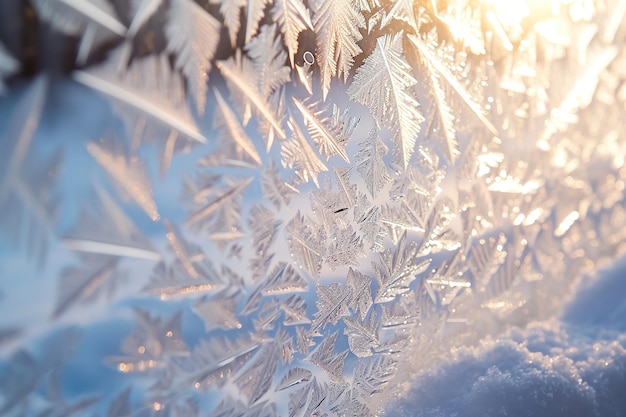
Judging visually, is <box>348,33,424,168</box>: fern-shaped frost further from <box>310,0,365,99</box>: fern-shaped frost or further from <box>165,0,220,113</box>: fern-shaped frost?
<box>165,0,220,113</box>: fern-shaped frost

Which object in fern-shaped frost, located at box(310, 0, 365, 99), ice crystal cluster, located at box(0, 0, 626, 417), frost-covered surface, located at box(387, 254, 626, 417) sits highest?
fern-shaped frost, located at box(310, 0, 365, 99)

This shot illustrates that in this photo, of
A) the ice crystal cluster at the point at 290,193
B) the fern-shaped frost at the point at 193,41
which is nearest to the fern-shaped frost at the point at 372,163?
the ice crystal cluster at the point at 290,193

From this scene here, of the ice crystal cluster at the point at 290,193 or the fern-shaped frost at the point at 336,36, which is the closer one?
the ice crystal cluster at the point at 290,193

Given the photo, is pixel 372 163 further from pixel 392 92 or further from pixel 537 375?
pixel 537 375

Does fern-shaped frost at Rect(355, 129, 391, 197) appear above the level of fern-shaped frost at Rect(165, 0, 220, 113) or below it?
below

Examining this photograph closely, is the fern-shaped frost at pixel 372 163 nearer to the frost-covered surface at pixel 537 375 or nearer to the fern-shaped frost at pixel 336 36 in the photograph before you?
the fern-shaped frost at pixel 336 36

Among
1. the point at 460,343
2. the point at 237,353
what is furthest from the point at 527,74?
the point at 237,353

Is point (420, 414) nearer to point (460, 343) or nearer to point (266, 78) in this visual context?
point (460, 343)

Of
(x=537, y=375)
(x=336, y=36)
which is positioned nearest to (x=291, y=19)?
(x=336, y=36)

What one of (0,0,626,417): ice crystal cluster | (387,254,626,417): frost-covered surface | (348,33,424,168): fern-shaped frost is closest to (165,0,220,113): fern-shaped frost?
(0,0,626,417): ice crystal cluster

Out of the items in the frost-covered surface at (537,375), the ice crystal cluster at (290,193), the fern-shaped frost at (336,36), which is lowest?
the frost-covered surface at (537,375)
